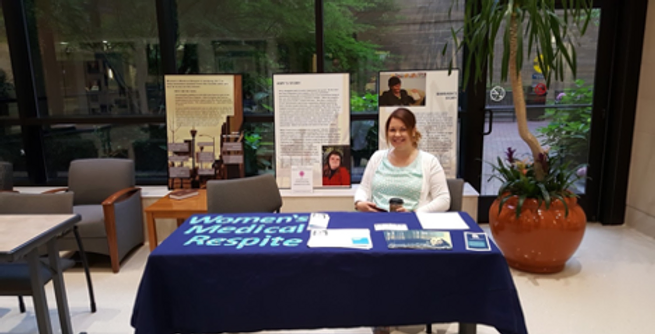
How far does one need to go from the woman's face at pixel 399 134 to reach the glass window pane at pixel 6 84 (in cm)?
378

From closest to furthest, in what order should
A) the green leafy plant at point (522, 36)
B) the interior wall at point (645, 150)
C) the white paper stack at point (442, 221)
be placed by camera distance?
the white paper stack at point (442, 221), the green leafy plant at point (522, 36), the interior wall at point (645, 150)

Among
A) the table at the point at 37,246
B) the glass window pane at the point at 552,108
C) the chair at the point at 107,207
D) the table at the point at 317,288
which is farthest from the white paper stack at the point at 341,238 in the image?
the glass window pane at the point at 552,108

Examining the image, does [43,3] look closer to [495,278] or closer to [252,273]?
[252,273]

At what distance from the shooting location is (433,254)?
5.94 ft

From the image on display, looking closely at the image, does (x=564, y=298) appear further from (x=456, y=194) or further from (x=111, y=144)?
(x=111, y=144)

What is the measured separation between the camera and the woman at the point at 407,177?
2688 mm

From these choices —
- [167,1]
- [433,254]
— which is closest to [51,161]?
[167,1]

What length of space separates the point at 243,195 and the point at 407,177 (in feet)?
3.45

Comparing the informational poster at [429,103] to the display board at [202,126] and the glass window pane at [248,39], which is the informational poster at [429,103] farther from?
the display board at [202,126]

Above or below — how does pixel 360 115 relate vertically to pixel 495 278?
above

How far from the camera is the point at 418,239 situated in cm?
192

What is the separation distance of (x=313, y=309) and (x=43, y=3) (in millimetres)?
4112

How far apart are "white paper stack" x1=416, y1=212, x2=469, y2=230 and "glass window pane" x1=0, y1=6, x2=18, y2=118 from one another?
415cm

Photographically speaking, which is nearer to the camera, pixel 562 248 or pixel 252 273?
pixel 252 273
